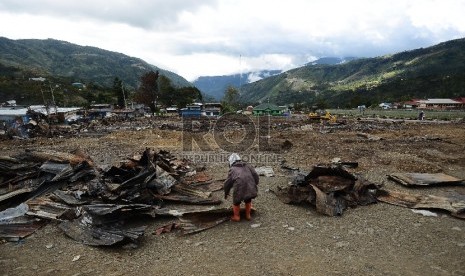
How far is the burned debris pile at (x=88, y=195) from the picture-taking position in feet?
21.8

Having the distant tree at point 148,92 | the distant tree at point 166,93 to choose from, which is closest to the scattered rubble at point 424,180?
the distant tree at point 148,92

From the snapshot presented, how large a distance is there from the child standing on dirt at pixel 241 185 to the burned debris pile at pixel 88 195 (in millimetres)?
846

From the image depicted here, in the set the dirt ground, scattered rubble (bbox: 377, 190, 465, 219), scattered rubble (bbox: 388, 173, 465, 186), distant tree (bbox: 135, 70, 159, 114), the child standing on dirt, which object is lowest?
the dirt ground

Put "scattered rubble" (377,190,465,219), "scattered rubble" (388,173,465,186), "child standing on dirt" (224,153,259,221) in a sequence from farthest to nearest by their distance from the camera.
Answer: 1. "scattered rubble" (388,173,465,186)
2. "scattered rubble" (377,190,465,219)
3. "child standing on dirt" (224,153,259,221)

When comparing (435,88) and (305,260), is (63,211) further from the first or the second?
(435,88)

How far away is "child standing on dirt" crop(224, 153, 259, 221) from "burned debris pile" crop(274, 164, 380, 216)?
1.73 m

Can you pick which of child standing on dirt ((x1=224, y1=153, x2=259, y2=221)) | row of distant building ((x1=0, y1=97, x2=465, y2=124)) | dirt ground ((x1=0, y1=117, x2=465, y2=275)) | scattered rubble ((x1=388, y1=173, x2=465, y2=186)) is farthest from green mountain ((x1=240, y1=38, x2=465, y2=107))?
child standing on dirt ((x1=224, y1=153, x2=259, y2=221))

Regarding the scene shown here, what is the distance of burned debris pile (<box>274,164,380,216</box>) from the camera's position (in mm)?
7746

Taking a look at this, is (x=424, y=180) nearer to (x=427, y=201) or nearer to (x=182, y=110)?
(x=427, y=201)

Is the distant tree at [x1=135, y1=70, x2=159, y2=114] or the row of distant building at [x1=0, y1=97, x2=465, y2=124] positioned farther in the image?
the distant tree at [x1=135, y1=70, x2=159, y2=114]

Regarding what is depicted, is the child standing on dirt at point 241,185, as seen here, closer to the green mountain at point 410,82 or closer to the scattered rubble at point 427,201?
the scattered rubble at point 427,201

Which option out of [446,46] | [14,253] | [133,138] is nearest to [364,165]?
[14,253]

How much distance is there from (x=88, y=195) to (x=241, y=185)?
14.0 feet

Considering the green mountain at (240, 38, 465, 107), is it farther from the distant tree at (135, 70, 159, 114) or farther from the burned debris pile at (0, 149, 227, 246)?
the burned debris pile at (0, 149, 227, 246)
